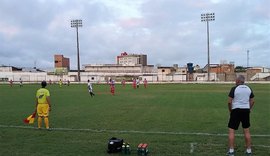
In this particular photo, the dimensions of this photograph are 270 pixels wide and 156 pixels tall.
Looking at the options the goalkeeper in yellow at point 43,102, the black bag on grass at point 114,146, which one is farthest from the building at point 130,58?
the black bag on grass at point 114,146

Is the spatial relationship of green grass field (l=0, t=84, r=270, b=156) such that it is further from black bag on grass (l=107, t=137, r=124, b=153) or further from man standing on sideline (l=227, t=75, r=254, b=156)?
man standing on sideline (l=227, t=75, r=254, b=156)

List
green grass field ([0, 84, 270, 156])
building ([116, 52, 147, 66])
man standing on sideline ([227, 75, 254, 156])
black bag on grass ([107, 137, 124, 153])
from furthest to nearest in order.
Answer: building ([116, 52, 147, 66]), green grass field ([0, 84, 270, 156]), black bag on grass ([107, 137, 124, 153]), man standing on sideline ([227, 75, 254, 156])

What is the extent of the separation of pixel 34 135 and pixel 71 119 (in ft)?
13.1

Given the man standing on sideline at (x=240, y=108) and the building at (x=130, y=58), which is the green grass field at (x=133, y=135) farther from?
the building at (x=130, y=58)

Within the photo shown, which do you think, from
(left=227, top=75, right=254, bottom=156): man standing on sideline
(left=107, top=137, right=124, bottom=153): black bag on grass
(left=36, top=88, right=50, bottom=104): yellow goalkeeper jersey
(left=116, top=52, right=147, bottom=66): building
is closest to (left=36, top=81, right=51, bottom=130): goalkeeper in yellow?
(left=36, top=88, right=50, bottom=104): yellow goalkeeper jersey

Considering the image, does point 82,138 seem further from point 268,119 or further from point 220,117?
point 268,119

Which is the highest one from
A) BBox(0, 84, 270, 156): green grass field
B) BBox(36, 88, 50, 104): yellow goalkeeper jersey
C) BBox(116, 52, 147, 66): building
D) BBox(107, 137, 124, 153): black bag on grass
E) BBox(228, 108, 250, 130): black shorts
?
BBox(116, 52, 147, 66): building

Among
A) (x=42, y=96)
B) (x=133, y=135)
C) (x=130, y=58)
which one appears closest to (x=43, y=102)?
(x=42, y=96)

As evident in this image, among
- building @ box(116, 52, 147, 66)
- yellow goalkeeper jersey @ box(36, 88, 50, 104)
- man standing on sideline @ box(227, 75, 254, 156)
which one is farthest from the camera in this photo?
building @ box(116, 52, 147, 66)

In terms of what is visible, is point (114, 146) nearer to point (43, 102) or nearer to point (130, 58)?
point (43, 102)

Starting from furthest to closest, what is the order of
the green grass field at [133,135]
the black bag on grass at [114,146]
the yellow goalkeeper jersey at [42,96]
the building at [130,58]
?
the building at [130,58] → the yellow goalkeeper jersey at [42,96] → the green grass field at [133,135] → the black bag on grass at [114,146]

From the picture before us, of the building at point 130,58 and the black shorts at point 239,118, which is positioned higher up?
the building at point 130,58

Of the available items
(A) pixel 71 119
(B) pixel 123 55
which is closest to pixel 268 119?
(A) pixel 71 119

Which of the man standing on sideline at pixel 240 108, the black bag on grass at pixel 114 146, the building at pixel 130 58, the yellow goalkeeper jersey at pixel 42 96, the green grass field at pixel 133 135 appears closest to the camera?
the man standing on sideline at pixel 240 108
